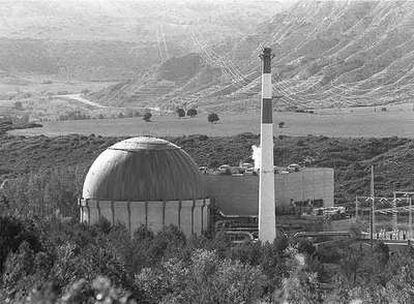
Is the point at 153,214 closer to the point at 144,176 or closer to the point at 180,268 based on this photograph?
the point at 144,176

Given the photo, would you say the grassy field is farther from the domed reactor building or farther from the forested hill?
the domed reactor building

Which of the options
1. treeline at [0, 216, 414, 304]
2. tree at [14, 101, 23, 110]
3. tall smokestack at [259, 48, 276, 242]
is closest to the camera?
treeline at [0, 216, 414, 304]

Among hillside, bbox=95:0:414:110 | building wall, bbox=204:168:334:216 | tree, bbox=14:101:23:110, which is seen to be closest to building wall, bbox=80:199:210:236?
building wall, bbox=204:168:334:216

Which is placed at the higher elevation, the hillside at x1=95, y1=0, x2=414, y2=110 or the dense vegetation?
the hillside at x1=95, y1=0, x2=414, y2=110

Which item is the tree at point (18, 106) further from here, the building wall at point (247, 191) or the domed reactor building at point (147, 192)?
the domed reactor building at point (147, 192)

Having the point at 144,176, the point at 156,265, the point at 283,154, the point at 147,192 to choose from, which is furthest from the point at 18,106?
the point at 156,265

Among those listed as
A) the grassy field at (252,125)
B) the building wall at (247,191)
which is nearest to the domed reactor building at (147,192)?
the building wall at (247,191)

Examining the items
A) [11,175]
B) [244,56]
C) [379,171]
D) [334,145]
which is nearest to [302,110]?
[334,145]
